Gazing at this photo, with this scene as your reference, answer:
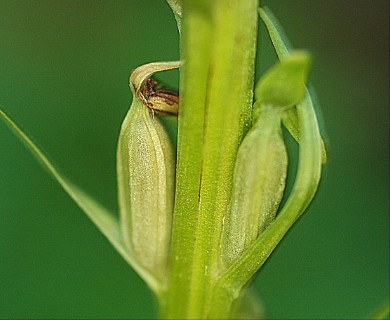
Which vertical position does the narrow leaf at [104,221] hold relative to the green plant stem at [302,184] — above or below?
below

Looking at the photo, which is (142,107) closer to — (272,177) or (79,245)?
(272,177)

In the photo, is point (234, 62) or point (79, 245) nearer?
point (234, 62)

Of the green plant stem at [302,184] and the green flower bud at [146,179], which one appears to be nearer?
the green plant stem at [302,184]

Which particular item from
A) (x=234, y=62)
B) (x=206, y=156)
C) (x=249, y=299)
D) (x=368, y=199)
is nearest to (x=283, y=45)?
(x=234, y=62)

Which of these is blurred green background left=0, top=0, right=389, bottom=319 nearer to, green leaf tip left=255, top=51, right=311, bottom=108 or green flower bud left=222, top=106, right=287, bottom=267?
green flower bud left=222, top=106, right=287, bottom=267

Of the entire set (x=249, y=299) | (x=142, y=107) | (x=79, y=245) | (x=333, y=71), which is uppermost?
(x=142, y=107)

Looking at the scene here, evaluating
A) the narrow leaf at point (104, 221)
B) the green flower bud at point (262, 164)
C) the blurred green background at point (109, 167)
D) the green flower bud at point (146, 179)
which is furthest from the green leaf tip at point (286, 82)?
the blurred green background at point (109, 167)

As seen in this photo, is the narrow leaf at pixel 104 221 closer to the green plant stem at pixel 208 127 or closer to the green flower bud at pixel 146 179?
the green flower bud at pixel 146 179
